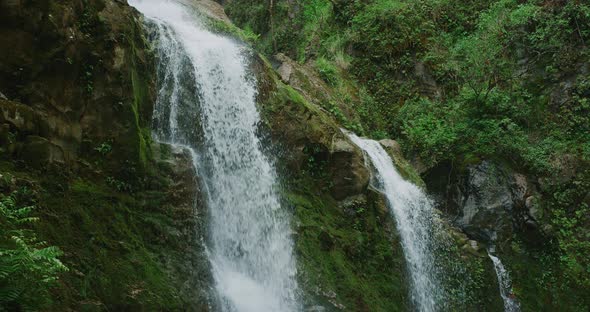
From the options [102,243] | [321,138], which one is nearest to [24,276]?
[102,243]

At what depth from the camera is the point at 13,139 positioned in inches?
190

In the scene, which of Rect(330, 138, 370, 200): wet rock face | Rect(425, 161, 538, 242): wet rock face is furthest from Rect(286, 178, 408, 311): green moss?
Rect(425, 161, 538, 242): wet rock face

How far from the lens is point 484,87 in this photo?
46.1ft

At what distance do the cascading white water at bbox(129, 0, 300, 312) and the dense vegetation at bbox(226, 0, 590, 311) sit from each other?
14.9 ft

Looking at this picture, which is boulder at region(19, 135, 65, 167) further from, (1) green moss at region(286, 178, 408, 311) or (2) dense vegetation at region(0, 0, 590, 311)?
(1) green moss at region(286, 178, 408, 311)

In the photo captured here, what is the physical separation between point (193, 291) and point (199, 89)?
4286mm

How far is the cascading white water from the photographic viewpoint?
712cm

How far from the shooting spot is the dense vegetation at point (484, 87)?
1243cm

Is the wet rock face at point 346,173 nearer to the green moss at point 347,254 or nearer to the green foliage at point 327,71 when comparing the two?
the green moss at point 347,254

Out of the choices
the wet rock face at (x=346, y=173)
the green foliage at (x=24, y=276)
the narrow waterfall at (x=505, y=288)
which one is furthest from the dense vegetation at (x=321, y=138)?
the narrow waterfall at (x=505, y=288)

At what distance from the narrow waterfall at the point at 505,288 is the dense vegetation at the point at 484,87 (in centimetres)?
31

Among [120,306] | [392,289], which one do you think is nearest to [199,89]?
[120,306]

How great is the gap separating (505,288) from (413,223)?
3.40 metres

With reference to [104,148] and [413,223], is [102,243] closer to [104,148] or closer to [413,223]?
[104,148]
